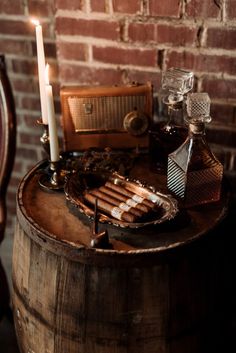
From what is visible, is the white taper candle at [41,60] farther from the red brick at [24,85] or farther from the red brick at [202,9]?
the red brick at [24,85]

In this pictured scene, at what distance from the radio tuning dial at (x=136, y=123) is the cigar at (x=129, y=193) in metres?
0.19

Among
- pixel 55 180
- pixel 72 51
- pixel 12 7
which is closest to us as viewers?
pixel 55 180

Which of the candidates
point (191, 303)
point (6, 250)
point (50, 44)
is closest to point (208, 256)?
point (191, 303)

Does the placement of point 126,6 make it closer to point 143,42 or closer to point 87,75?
point 143,42

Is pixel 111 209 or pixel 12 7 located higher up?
pixel 12 7

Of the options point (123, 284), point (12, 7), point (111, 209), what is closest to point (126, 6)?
point (12, 7)

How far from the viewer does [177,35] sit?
130 centimetres

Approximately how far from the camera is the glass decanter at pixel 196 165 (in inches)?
43.3

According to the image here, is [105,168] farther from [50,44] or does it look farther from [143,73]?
[50,44]

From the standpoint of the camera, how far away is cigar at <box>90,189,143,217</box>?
42.4 inches

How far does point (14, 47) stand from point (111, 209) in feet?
2.61

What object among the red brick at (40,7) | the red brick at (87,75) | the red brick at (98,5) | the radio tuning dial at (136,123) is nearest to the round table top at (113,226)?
the radio tuning dial at (136,123)

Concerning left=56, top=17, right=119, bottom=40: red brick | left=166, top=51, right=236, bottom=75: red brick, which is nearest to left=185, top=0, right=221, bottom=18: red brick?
left=166, top=51, right=236, bottom=75: red brick

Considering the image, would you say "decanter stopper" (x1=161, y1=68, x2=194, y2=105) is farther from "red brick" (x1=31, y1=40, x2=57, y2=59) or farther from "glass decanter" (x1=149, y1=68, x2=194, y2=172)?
"red brick" (x1=31, y1=40, x2=57, y2=59)
